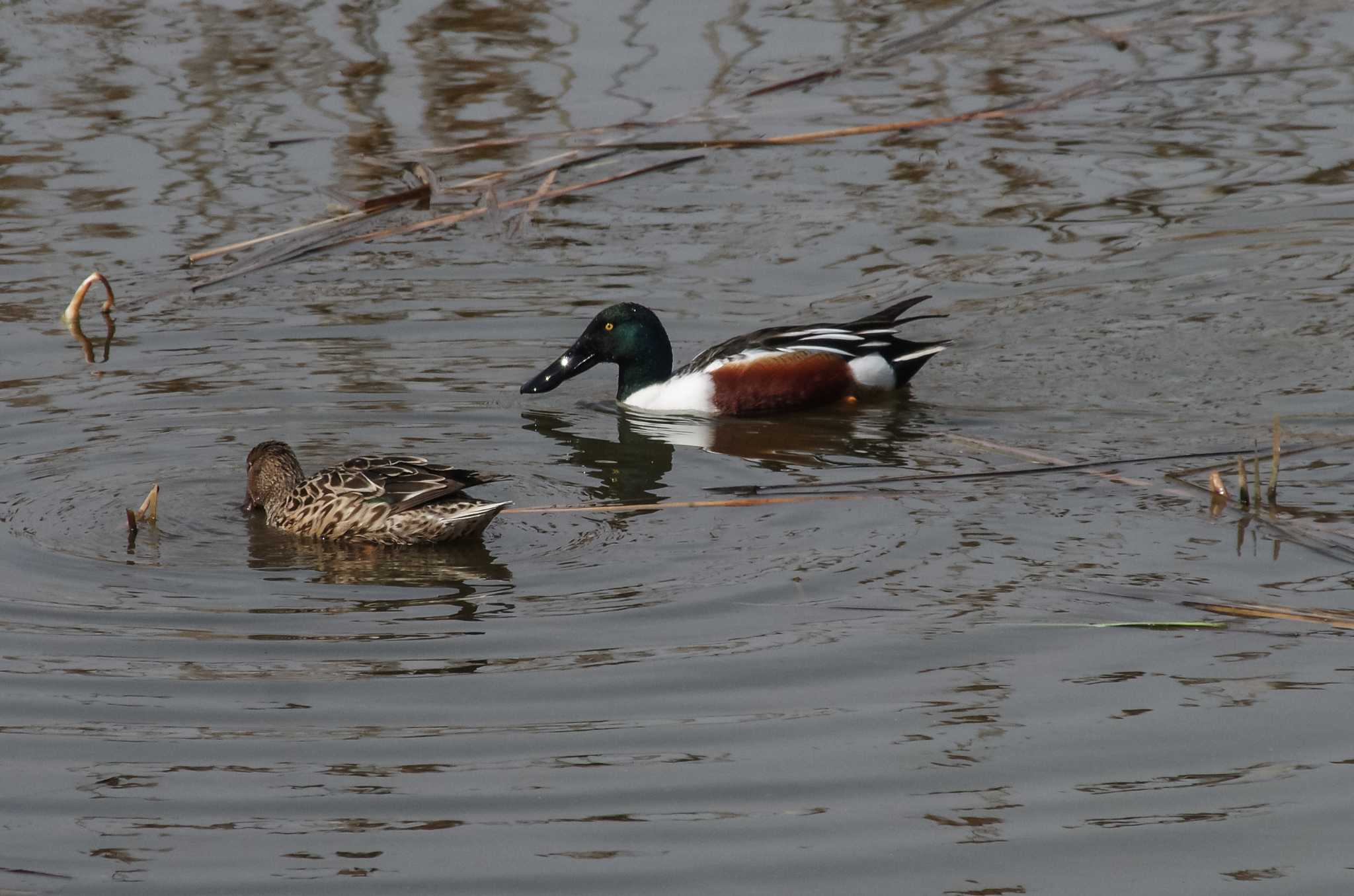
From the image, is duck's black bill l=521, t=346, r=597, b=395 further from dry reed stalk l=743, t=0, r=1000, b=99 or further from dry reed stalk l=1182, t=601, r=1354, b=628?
dry reed stalk l=1182, t=601, r=1354, b=628

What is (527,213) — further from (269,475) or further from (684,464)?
(269,475)

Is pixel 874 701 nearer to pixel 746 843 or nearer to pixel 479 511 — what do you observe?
pixel 746 843

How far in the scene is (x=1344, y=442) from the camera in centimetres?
806

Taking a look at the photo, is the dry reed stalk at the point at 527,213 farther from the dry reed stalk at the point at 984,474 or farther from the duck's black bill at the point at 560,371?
the dry reed stalk at the point at 984,474

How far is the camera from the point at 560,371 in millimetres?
9906

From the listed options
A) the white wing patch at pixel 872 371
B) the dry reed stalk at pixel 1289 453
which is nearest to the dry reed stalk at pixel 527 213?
the white wing patch at pixel 872 371

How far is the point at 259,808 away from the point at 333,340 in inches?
207

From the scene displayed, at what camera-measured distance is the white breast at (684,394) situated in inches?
389

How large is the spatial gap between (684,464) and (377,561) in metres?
1.95

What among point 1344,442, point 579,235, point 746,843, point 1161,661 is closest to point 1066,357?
point 1344,442

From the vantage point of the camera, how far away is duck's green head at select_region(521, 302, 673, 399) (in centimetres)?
998

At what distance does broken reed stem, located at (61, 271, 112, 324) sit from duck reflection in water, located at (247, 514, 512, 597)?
2.65 m

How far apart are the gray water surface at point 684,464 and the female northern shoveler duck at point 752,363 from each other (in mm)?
195

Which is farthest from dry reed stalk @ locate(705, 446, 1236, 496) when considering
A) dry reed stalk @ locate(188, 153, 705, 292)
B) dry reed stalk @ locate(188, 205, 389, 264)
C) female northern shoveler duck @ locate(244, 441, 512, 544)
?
dry reed stalk @ locate(188, 205, 389, 264)
